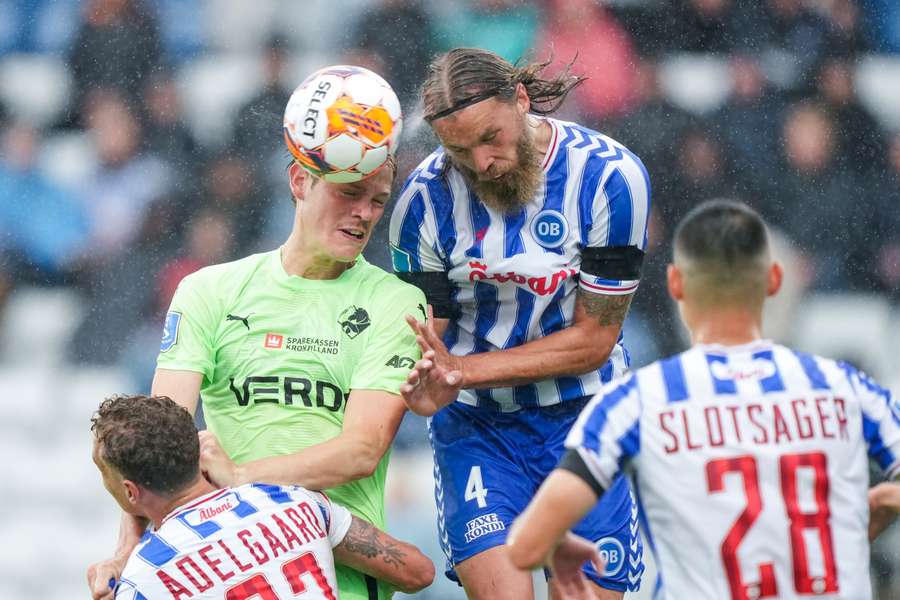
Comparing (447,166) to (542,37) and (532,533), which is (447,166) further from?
(542,37)

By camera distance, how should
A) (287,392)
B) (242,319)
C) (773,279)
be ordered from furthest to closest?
(242,319) → (287,392) → (773,279)

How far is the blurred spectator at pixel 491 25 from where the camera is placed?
6805 millimetres

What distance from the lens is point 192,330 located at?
12.8 ft

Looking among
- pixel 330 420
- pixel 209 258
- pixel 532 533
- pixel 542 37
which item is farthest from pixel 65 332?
pixel 532 533

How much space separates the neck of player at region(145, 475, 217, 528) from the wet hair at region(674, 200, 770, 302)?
138cm

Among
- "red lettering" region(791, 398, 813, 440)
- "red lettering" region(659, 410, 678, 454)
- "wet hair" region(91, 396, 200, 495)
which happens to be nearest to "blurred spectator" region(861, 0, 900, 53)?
"red lettering" region(791, 398, 813, 440)

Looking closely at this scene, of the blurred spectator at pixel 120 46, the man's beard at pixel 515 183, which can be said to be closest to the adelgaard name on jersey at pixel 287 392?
the man's beard at pixel 515 183

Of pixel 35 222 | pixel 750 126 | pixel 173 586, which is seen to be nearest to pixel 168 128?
pixel 35 222

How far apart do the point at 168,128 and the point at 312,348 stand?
11.0 ft

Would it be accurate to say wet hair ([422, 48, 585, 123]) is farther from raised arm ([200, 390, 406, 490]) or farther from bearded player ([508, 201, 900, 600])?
bearded player ([508, 201, 900, 600])

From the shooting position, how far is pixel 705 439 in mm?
2725

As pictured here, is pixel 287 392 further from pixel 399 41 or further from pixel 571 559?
pixel 399 41

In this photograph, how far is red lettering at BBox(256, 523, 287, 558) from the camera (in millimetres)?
3248

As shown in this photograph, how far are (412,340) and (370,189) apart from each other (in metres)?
0.48
